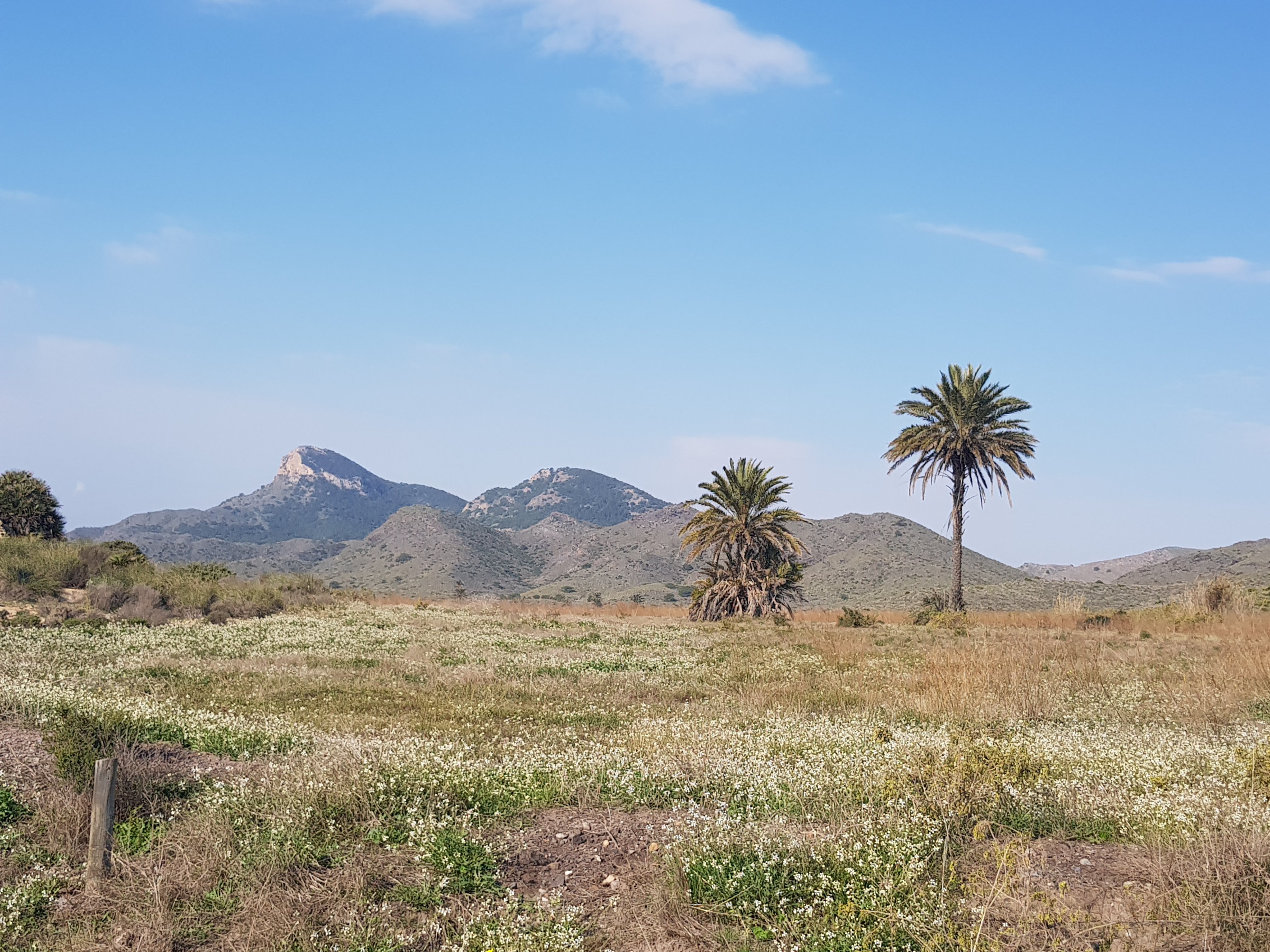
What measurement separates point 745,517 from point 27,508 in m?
42.3

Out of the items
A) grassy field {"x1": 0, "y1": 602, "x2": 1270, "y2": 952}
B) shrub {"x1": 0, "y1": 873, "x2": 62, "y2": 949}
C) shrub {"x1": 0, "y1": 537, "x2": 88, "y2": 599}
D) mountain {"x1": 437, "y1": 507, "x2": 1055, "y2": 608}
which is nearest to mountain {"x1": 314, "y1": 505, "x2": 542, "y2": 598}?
mountain {"x1": 437, "y1": 507, "x2": 1055, "y2": 608}

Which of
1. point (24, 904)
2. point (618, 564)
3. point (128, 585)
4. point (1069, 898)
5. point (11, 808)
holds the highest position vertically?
point (618, 564)

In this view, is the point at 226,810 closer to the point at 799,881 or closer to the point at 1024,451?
the point at 799,881

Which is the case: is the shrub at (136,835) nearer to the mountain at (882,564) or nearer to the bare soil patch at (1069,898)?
the bare soil patch at (1069,898)

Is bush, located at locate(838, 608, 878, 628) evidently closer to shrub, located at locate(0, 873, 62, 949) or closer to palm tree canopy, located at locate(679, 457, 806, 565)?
palm tree canopy, located at locate(679, 457, 806, 565)

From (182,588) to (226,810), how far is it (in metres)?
33.3

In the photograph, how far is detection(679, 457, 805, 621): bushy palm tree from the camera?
4253 cm

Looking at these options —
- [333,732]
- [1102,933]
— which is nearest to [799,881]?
[1102,933]

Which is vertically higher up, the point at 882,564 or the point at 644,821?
the point at 882,564

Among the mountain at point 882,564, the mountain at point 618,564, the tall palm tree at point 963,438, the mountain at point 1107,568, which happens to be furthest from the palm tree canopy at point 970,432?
the mountain at point 1107,568

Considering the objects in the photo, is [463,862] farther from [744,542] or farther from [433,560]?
[433,560]

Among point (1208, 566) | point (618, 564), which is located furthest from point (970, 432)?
point (618, 564)

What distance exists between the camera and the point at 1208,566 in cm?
8881

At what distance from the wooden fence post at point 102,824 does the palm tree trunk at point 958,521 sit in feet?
133
